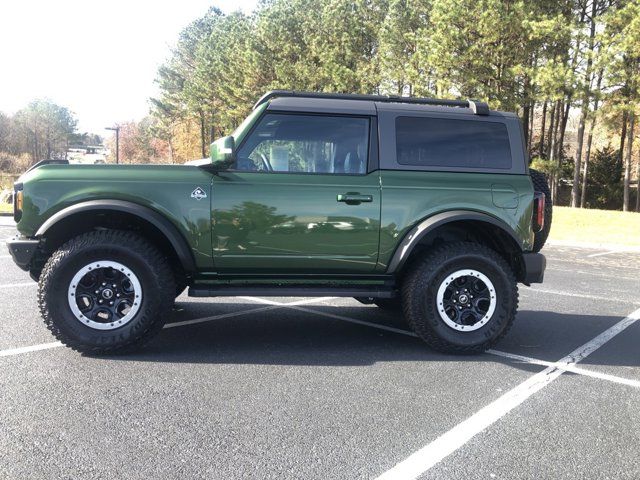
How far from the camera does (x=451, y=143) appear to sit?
4.65m

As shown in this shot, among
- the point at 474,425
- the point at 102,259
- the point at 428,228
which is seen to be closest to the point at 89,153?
the point at 102,259

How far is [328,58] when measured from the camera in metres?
29.0

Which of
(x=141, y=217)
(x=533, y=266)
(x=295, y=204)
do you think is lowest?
(x=533, y=266)

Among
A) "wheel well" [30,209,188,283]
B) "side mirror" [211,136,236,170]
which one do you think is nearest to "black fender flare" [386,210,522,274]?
"side mirror" [211,136,236,170]

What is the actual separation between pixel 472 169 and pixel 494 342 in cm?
147

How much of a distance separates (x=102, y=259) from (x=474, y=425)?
9.64 feet

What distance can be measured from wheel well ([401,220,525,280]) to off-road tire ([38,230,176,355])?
6.84 ft

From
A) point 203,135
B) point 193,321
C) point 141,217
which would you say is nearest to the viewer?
point 141,217

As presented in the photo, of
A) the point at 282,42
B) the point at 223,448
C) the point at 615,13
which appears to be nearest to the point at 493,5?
the point at 615,13

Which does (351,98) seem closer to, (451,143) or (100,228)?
(451,143)

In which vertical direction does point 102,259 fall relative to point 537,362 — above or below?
above

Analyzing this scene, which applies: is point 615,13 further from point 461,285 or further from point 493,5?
point 461,285

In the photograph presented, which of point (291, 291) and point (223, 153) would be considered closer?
point (223, 153)

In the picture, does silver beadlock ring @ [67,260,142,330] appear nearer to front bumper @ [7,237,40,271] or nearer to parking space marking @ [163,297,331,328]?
front bumper @ [7,237,40,271]
